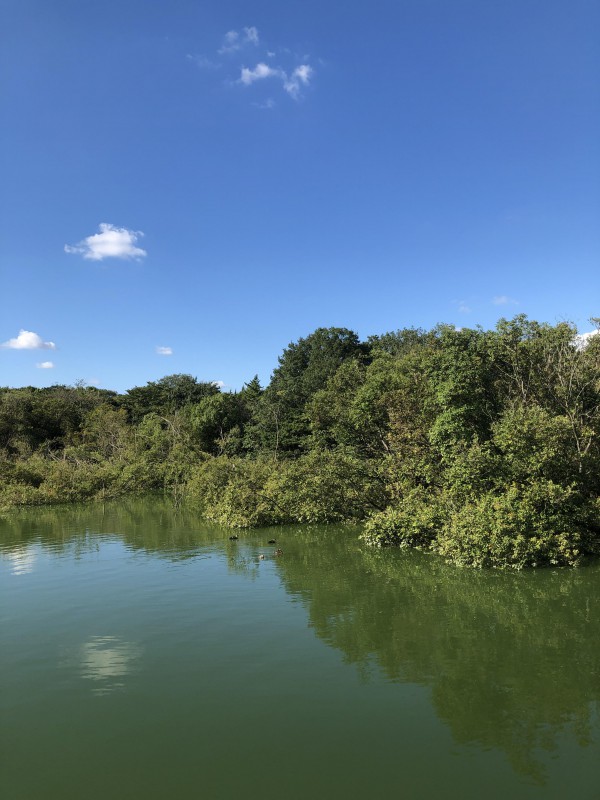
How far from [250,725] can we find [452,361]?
12.5 meters

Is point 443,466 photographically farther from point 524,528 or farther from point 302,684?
point 302,684

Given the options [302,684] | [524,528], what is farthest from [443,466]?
[302,684]

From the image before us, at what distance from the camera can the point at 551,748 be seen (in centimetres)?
603

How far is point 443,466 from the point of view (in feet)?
59.6

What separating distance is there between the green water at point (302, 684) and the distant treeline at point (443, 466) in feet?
5.16

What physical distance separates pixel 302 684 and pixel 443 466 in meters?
11.6

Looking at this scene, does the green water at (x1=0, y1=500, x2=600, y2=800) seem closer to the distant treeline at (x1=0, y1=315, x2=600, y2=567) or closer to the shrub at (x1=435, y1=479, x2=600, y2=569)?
the shrub at (x1=435, y1=479, x2=600, y2=569)

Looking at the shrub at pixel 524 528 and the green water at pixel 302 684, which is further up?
the shrub at pixel 524 528

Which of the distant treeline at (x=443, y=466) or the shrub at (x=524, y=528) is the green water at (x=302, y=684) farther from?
the distant treeline at (x=443, y=466)

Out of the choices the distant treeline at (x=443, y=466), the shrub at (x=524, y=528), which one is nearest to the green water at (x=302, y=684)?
the shrub at (x=524, y=528)

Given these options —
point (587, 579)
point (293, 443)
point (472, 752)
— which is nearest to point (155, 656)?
point (472, 752)

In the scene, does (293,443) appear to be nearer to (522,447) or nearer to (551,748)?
(522,447)

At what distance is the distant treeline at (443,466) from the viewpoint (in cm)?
1404

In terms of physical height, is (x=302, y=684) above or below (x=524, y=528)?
below
